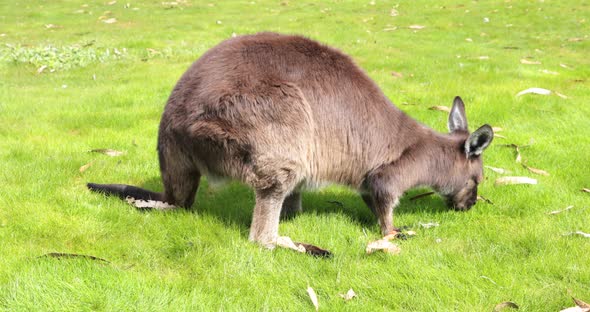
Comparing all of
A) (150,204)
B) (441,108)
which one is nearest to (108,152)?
(150,204)

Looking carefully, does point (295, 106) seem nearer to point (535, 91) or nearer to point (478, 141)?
point (478, 141)

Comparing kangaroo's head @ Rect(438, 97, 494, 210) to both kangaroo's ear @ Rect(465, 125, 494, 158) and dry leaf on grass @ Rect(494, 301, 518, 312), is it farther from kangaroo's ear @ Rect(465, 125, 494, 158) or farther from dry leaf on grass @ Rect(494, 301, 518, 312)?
dry leaf on grass @ Rect(494, 301, 518, 312)

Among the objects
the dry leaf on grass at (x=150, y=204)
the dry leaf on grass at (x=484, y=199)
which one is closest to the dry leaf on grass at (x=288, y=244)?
the dry leaf on grass at (x=150, y=204)

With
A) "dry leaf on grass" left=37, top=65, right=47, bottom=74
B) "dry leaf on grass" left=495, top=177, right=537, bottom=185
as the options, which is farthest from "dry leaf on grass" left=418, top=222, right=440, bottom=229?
"dry leaf on grass" left=37, top=65, right=47, bottom=74

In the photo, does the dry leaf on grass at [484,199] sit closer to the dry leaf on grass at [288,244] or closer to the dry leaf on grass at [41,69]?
the dry leaf on grass at [288,244]

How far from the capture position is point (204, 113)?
3.79 meters

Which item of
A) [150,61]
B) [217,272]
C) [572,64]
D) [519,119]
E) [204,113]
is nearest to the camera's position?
[217,272]

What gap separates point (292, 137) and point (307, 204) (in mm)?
1221

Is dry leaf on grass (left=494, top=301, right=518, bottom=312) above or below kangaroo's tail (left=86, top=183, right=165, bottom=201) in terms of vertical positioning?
below

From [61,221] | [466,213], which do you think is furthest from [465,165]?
[61,221]

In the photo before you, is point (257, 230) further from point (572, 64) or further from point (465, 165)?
point (572, 64)

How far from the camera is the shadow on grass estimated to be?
446 cm

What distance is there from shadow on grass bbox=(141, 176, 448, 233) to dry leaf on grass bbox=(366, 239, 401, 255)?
0.64 m

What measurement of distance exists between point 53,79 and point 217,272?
7.27m
